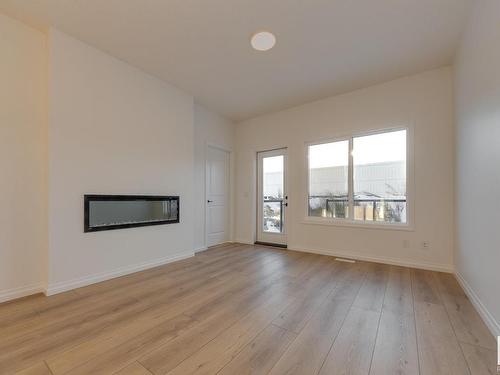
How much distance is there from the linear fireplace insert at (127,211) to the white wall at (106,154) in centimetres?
8

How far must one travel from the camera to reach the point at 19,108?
2.34m

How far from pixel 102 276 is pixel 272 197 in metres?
3.25

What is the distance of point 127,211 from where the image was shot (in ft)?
9.78

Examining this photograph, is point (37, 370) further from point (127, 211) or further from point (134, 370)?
point (127, 211)

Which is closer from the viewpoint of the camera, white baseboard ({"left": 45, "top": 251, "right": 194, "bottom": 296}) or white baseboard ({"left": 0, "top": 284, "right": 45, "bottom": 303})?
white baseboard ({"left": 0, "top": 284, "right": 45, "bottom": 303})

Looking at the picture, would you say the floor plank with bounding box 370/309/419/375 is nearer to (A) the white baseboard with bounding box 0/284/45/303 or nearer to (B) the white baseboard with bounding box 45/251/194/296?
(B) the white baseboard with bounding box 45/251/194/296

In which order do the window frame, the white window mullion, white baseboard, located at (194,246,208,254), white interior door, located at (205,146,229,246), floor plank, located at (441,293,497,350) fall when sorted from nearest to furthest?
floor plank, located at (441,293,497,350)
the window frame
the white window mullion
white baseboard, located at (194,246,208,254)
white interior door, located at (205,146,229,246)

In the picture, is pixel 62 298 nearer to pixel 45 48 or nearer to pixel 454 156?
pixel 45 48

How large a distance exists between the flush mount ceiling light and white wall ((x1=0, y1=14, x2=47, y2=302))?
7.74 feet

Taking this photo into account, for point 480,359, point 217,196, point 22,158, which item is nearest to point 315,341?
point 480,359

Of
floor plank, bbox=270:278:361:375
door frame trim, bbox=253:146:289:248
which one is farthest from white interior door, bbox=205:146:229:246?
floor plank, bbox=270:278:361:375

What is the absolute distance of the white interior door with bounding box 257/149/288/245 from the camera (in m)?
4.69

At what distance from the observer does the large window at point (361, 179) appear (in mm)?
3463

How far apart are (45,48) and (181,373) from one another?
11.3 feet
